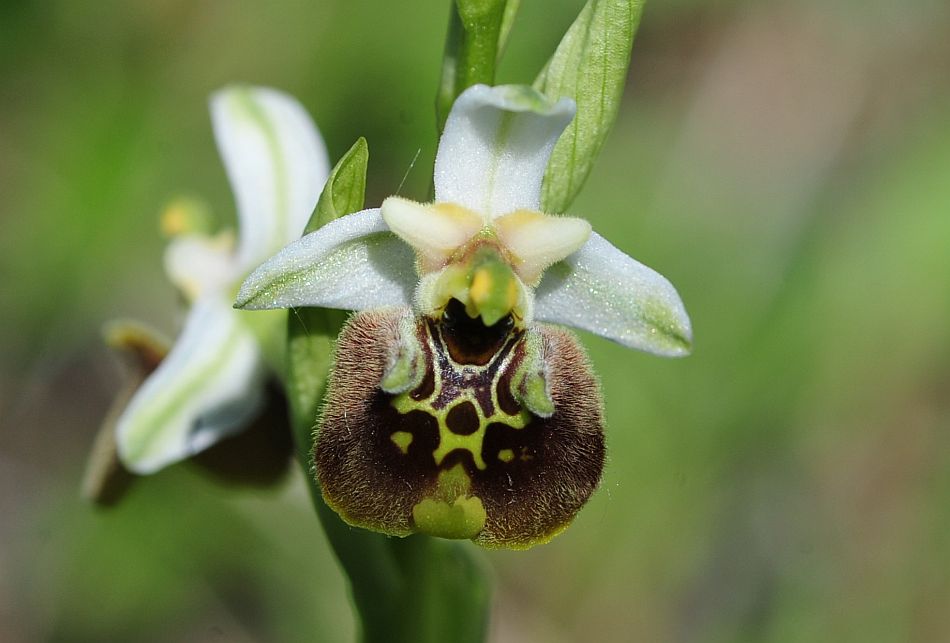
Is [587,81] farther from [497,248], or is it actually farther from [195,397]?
[195,397]

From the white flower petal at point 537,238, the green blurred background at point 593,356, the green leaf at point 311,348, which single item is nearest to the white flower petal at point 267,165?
the green leaf at point 311,348

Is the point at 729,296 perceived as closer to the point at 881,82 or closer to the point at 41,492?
the point at 881,82

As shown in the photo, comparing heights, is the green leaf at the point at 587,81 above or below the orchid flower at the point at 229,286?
above

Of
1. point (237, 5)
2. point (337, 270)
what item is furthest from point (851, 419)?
point (337, 270)

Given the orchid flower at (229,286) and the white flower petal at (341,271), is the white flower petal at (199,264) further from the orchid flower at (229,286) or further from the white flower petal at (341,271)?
the white flower petal at (341,271)

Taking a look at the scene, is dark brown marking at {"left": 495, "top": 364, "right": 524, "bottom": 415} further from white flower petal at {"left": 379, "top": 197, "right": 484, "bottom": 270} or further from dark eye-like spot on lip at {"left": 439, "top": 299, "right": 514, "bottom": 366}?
white flower petal at {"left": 379, "top": 197, "right": 484, "bottom": 270}

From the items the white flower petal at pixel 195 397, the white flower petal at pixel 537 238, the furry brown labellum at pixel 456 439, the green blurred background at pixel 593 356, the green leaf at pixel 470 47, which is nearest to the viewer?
the furry brown labellum at pixel 456 439

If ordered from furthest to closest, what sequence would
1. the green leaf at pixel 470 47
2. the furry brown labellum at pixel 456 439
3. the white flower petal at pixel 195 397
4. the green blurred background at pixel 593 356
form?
the green blurred background at pixel 593 356, the white flower petal at pixel 195 397, the green leaf at pixel 470 47, the furry brown labellum at pixel 456 439
